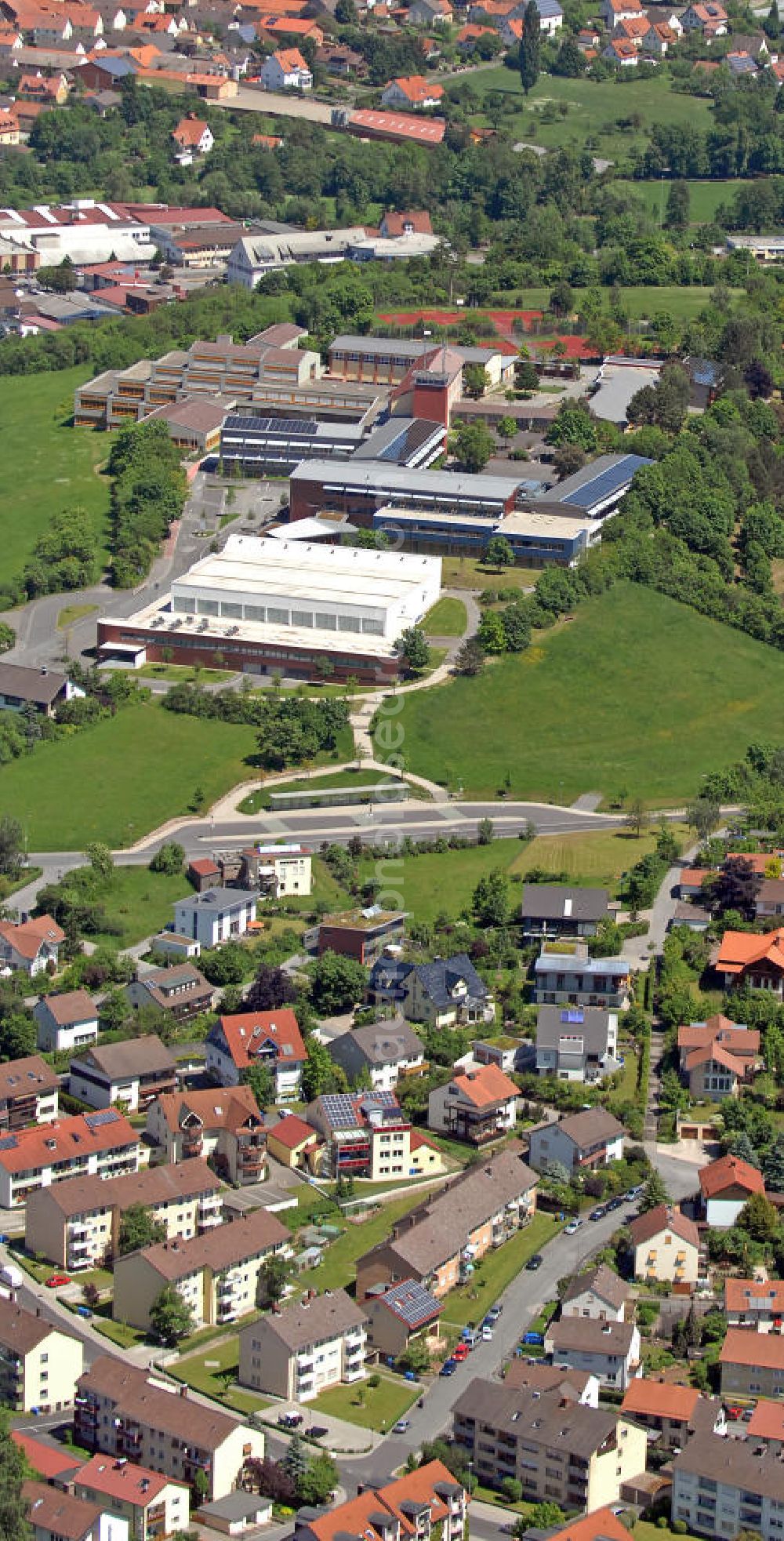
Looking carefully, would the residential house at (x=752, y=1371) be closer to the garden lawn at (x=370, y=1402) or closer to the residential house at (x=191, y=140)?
the garden lawn at (x=370, y=1402)

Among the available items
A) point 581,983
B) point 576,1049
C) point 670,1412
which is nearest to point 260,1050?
point 576,1049

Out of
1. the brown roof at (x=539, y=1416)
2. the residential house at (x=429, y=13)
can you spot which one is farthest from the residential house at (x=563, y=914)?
the residential house at (x=429, y=13)

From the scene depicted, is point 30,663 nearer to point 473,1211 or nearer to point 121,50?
point 473,1211

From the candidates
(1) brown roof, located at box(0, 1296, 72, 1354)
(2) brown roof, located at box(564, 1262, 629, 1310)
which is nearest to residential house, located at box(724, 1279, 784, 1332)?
(2) brown roof, located at box(564, 1262, 629, 1310)

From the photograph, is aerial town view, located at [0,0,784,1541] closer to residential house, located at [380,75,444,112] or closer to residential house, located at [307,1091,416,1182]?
residential house, located at [307,1091,416,1182]

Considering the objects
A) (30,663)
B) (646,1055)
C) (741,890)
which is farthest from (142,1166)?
(30,663)

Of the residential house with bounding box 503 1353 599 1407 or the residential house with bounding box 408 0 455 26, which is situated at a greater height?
the residential house with bounding box 408 0 455 26

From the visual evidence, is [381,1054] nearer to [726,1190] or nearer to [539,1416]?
[726,1190]
